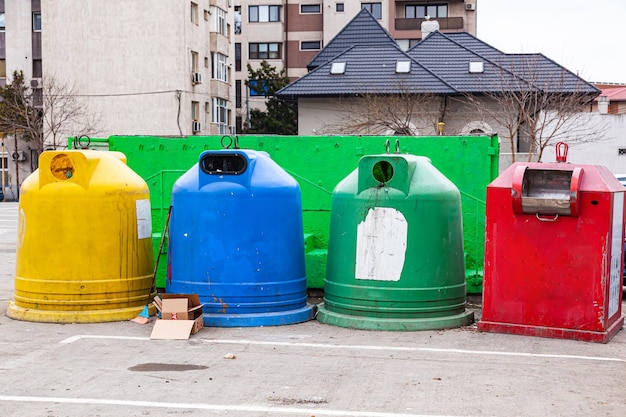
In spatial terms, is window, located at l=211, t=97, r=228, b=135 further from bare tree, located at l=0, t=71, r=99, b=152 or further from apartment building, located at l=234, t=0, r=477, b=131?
apartment building, located at l=234, t=0, r=477, b=131

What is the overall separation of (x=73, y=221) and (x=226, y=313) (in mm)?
1723

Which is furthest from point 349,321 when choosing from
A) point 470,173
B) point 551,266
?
point 470,173

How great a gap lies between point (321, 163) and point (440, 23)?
5438 cm

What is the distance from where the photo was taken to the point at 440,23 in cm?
6319

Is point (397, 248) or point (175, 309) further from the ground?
point (397, 248)

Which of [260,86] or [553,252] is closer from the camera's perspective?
[553,252]

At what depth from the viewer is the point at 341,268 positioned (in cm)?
895

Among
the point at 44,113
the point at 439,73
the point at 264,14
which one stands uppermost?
the point at 264,14

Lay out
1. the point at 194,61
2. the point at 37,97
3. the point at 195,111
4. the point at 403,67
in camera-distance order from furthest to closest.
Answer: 1. the point at 37,97
2. the point at 195,111
3. the point at 194,61
4. the point at 403,67

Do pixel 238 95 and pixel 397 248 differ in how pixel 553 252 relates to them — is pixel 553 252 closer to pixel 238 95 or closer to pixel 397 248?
pixel 397 248

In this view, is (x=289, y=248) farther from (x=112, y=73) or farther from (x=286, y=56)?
(x=286, y=56)

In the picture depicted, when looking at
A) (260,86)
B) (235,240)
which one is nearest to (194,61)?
(260,86)

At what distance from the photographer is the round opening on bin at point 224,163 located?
884 centimetres

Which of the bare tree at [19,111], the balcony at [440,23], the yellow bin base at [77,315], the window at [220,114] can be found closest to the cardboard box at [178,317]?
the yellow bin base at [77,315]
